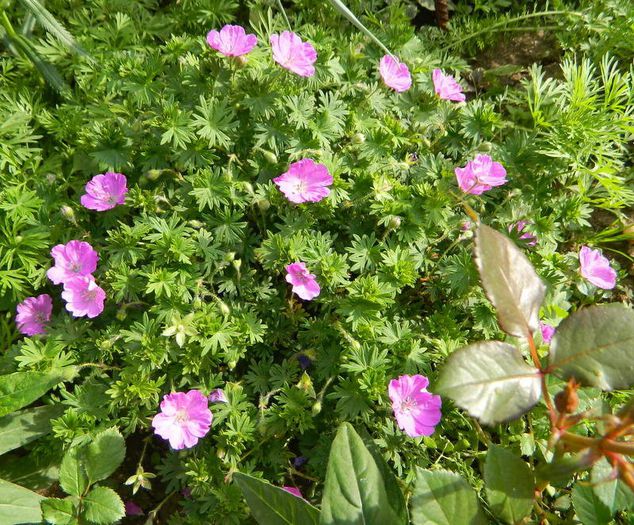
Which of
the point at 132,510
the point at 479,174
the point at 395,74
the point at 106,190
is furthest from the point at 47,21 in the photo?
the point at 132,510

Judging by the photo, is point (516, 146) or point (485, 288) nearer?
point (485, 288)

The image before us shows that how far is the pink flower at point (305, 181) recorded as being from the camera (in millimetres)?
1934

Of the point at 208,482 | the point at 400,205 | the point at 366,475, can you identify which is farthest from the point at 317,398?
the point at 400,205

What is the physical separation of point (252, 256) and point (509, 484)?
1218 mm

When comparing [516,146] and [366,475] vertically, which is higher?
[516,146]

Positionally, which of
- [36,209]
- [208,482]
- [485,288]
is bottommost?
[208,482]

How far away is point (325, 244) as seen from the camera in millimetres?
1999

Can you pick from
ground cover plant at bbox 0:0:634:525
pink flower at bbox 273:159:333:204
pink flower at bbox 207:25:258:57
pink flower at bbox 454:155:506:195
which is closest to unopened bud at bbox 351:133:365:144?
ground cover plant at bbox 0:0:634:525

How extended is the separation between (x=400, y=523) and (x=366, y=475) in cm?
14

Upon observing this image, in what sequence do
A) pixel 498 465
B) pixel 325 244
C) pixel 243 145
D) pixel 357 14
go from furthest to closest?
pixel 357 14 → pixel 243 145 → pixel 325 244 → pixel 498 465

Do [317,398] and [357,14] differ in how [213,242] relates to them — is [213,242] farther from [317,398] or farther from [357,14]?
[357,14]

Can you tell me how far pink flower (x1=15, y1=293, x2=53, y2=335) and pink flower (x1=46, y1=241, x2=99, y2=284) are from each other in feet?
0.44

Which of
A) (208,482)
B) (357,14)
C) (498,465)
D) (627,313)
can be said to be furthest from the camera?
(357,14)

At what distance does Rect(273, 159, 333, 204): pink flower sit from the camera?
1934 millimetres
